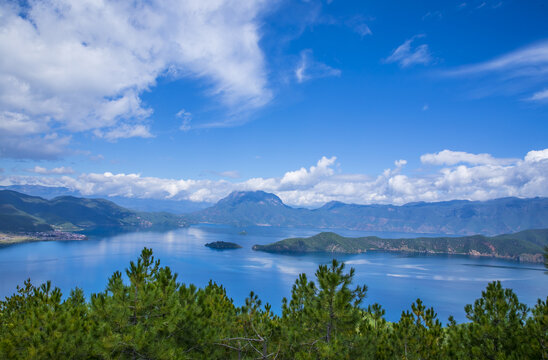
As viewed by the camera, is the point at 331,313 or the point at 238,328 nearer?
the point at 331,313

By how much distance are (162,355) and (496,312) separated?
12107 millimetres

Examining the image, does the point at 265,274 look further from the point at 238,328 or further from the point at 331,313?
the point at 331,313

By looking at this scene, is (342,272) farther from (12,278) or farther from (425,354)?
(12,278)

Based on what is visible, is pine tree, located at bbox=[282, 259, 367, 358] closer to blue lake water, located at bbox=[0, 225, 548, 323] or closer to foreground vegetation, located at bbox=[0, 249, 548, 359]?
foreground vegetation, located at bbox=[0, 249, 548, 359]

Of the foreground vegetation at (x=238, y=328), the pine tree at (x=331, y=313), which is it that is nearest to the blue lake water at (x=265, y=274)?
the foreground vegetation at (x=238, y=328)

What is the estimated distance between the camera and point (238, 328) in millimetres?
10945

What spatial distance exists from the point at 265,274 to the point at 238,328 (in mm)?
113684

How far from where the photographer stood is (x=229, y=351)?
10531 mm

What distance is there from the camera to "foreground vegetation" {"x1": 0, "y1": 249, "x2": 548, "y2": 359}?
24.2 feet

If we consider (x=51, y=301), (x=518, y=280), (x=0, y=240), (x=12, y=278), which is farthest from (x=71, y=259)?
(x=518, y=280)

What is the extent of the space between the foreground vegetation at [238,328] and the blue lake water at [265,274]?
220 ft

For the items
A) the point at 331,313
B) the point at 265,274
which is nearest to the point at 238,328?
the point at 331,313

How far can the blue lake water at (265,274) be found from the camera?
294 feet

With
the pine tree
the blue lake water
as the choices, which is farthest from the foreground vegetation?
the blue lake water
